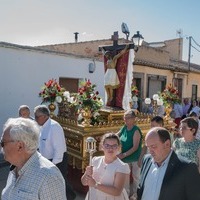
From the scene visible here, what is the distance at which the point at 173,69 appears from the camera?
1864 centimetres

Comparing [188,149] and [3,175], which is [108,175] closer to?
[188,149]

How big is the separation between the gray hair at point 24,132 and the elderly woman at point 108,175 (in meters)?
1.31

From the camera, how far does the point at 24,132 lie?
6.77ft

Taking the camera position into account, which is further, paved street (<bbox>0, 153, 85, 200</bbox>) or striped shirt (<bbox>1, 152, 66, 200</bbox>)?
paved street (<bbox>0, 153, 85, 200</bbox>)

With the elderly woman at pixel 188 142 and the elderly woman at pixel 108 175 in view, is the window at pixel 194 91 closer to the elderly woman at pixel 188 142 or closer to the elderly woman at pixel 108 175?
the elderly woman at pixel 188 142

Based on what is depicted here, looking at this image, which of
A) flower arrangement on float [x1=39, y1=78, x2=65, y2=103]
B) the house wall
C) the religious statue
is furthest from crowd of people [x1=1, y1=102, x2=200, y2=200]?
the house wall

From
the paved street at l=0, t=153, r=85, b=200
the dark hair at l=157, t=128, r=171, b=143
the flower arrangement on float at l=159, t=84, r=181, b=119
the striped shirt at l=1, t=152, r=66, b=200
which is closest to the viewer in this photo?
the striped shirt at l=1, t=152, r=66, b=200

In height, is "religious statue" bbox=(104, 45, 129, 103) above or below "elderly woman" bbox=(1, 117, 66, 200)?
above

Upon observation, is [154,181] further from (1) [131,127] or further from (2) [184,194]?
(1) [131,127]

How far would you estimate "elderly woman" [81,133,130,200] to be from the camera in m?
3.25

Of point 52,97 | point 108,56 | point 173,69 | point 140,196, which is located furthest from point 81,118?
point 173,69

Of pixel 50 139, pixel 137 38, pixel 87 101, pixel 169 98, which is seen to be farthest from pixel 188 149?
pixel 169 98

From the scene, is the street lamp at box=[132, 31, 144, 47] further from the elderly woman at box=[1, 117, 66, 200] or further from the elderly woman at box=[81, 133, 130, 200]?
the elderly woman at box=[1, 117, 66, 200]

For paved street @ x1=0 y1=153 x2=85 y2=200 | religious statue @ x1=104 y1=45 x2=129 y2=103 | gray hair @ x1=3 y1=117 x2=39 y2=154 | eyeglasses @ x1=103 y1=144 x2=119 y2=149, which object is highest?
religious statue @ x1=104 y1=45 x2=129 y2=103
